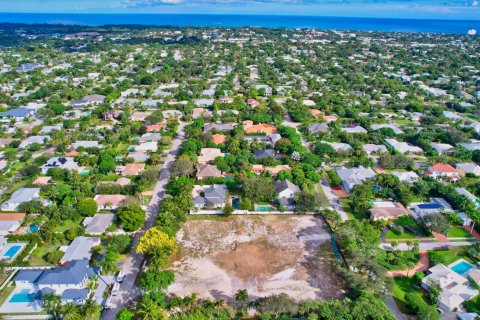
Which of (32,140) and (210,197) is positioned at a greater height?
(32,140)

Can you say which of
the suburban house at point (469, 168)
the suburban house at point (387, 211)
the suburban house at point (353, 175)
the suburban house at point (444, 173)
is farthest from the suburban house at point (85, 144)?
the suburban house at point (469, 168)

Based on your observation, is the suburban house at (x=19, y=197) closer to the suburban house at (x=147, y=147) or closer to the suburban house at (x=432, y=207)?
the suburban house at (x=147, y=147)

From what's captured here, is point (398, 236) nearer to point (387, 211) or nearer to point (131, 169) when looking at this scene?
point (387, 211)

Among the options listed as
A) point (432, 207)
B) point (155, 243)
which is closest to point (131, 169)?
point (155, 243)

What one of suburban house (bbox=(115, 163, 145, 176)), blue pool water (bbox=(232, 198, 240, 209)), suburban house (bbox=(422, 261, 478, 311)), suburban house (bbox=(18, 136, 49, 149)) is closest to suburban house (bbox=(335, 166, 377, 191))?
blue pool water (bbox=(232, 198, 240, 209))

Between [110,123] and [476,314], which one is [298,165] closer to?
[476,314]

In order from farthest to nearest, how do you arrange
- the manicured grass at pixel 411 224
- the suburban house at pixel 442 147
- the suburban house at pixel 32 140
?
the suburban house at pixel 442 147, the suburban house at pixel 32 140, the manicured grass at pixel 411 224
